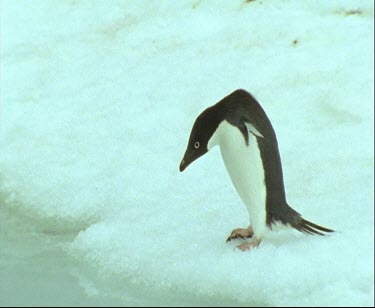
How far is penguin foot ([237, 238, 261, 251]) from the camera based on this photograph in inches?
130

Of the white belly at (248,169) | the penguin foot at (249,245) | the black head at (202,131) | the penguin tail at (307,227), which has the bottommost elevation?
the penguin foot at (249,245)

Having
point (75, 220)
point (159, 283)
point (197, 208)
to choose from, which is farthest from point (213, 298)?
point (75, 220)

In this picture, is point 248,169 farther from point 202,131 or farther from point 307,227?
point 307,227

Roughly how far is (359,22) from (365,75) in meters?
0.48

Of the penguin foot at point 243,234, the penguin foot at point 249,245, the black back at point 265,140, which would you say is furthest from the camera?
the penguin foot at point 243,234

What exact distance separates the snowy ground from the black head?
0.36 meters

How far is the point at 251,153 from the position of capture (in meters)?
3.21

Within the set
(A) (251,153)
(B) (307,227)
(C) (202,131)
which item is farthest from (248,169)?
(B) (307,227)

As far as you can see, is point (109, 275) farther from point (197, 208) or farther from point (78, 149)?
point (78, 149)

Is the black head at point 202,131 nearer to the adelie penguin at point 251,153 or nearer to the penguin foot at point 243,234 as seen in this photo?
the adelie penguin at point 251,153

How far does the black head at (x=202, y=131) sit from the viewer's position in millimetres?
3219

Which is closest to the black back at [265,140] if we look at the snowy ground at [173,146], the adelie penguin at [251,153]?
the adelie penguin at [251,153]

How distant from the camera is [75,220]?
12.9 feet

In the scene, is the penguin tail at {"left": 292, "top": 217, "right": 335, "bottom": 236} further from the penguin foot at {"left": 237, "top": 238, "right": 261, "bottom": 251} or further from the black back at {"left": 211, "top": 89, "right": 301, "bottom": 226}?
the penguin foot at {"left": 237, "top": 238, "right": 261, "bottom": 251}
